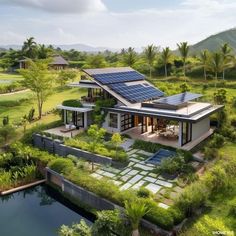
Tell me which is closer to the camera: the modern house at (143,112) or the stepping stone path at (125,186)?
the stepping stone path at (125,186)

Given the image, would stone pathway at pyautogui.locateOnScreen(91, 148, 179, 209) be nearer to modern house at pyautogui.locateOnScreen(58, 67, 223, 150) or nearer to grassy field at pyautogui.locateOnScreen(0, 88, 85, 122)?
modern house at pyautogui.locateOnScreen(58, 67, 223, 150)

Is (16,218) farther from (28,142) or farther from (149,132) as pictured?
(149,132)

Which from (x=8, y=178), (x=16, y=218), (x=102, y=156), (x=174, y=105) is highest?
(x=174, y=105)

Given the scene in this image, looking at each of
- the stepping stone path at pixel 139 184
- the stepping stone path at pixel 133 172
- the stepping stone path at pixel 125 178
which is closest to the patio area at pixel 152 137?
the stepping stone path at pixel 133 172

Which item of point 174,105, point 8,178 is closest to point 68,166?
point 8,178

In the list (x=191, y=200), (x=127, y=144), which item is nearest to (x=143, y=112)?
(x=127, y=144)

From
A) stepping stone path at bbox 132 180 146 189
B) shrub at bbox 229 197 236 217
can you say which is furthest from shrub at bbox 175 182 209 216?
stepping stone path at bbox 132 180 146 189

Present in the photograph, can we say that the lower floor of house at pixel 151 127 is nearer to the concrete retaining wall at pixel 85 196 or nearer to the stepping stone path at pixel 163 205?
the concrete retaining wall at pixel 85 196
